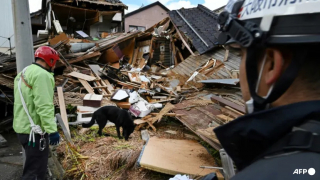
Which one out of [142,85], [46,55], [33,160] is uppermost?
[46,55]

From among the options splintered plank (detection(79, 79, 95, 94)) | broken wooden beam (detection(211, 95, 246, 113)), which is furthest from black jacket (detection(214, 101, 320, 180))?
splintered plank (detection(79, 79, 95, 94))

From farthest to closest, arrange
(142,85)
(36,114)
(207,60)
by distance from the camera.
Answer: (207,60)
(142,85)
(36,114)

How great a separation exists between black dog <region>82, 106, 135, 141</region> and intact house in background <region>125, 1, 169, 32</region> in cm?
2396

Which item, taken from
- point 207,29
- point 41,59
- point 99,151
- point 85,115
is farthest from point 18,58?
point 207,29

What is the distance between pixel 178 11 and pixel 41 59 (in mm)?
13457

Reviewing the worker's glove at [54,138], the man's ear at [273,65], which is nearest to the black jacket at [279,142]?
the man's ear at [273,65]

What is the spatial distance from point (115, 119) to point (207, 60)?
618cm

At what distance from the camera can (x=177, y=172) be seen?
3.61 metres

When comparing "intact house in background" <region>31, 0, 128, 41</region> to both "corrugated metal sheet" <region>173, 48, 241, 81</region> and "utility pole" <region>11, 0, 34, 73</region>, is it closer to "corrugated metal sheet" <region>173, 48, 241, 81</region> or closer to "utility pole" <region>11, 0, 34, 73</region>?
"corrugated metal sheet" <region>173, 48, 241, 81</region>

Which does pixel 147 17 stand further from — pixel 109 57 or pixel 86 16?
pixel 109 57

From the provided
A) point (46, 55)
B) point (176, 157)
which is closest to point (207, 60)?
point (176, 157)

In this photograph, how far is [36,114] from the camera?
3469 millimetres

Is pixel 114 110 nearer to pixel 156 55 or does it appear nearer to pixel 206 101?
pixel 206 101

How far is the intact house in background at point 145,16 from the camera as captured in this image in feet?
96.5
